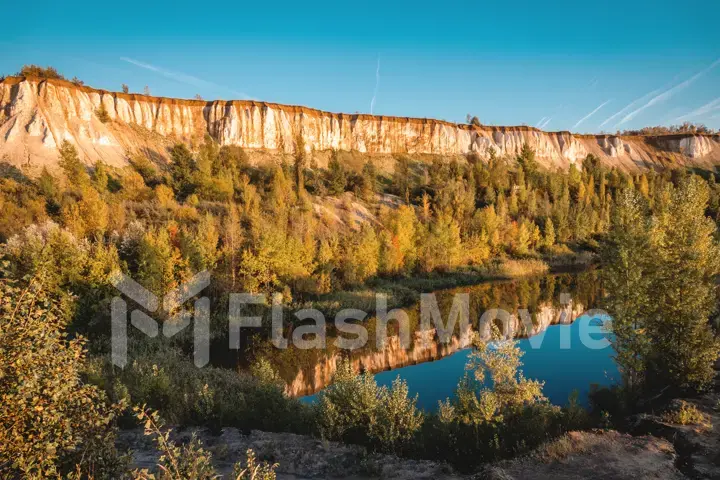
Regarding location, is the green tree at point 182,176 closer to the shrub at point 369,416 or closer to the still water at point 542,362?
the still water at point 542,362

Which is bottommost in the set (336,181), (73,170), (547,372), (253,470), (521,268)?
(547,372)

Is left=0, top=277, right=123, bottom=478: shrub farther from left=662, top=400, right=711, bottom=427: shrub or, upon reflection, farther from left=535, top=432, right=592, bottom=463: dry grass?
left=662, top=400, right=711, bottom=427: shrub

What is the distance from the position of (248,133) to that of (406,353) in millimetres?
56608

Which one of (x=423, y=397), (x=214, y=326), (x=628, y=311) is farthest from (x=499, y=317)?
(x=214, y=326)

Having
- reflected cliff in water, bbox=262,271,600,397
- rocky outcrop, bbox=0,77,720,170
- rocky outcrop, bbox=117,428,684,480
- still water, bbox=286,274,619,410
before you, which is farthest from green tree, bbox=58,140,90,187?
rocky outcrop, bbox=117,428,684,480

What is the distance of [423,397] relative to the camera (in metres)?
17.0

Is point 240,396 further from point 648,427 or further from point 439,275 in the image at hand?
point 439,275

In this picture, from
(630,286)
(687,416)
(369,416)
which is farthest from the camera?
(630,286)

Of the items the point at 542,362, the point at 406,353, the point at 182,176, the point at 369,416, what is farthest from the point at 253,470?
the point at 182,176

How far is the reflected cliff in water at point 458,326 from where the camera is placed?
65.7 ft

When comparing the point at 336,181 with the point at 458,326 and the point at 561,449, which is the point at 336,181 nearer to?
the point at 458,326

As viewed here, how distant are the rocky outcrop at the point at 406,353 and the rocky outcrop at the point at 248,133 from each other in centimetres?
4201

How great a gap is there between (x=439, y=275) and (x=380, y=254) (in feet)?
24.4

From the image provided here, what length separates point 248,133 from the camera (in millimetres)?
68750
